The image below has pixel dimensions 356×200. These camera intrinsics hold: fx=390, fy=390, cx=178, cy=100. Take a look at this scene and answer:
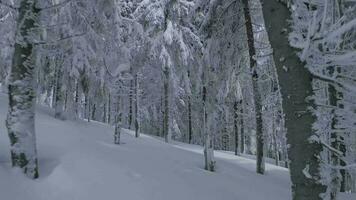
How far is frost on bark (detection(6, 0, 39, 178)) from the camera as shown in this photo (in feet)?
20.5

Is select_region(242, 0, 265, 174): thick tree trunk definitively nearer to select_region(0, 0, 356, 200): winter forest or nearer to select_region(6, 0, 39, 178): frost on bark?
select_region(0, 0, 356, 200): winter forest

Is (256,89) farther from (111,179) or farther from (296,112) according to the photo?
(296,112)

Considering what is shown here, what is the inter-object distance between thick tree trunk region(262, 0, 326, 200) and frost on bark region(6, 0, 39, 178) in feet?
14.9

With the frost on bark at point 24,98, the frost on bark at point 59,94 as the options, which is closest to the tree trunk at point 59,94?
the frost on bark at point 59,94

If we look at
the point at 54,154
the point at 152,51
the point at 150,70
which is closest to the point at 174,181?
the point at 54,154

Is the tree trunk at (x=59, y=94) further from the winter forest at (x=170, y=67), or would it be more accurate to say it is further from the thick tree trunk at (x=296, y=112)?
the thick tree trunk at (x=296, y=112)

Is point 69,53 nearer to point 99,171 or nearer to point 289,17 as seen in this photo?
point 99,171

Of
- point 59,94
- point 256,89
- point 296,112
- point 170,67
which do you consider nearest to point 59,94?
point 59,94

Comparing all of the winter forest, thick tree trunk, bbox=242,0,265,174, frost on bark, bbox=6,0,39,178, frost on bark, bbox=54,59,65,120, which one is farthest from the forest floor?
frost on bark, bbox=54,59,65,120

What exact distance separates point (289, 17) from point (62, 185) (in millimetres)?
4882

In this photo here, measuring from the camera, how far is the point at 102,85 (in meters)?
15.3

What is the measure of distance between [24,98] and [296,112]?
479cm

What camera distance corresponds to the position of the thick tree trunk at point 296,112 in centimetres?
286

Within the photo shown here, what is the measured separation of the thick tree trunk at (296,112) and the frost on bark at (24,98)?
14.9 feet
